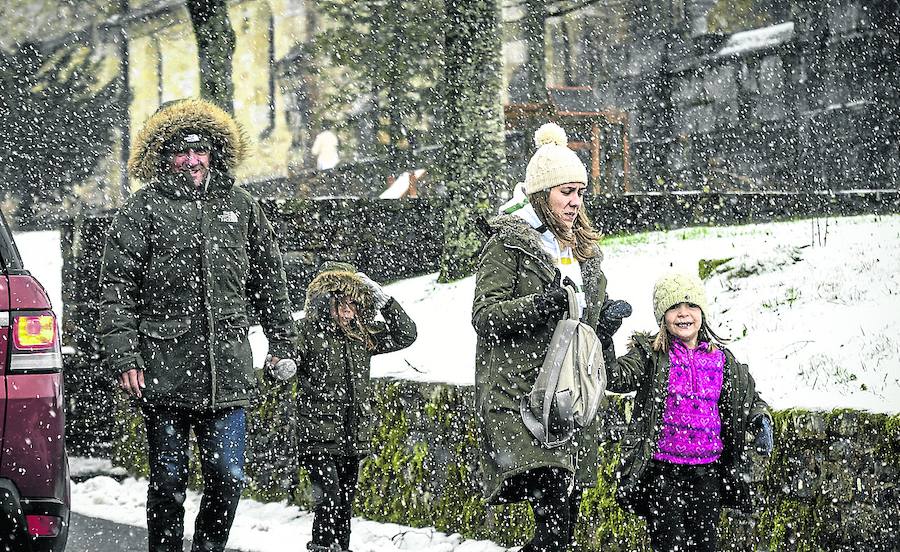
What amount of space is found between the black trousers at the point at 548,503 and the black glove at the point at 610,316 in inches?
21.9

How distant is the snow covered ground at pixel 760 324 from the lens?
6250 mm

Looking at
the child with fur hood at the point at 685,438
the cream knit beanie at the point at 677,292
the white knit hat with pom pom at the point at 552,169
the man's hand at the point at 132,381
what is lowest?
the child with fur hood at the point at 685,438

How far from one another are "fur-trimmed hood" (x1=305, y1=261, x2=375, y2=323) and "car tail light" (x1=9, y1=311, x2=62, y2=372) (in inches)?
72.9

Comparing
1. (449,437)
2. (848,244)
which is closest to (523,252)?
(449,437)

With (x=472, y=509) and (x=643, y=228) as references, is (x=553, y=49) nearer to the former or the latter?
(x=643, y=228)

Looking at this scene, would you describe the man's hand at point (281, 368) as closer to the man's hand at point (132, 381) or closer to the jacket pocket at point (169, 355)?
the jacket pocket at point (169, 355)

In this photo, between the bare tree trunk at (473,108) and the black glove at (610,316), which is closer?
the black glove at (610,316)

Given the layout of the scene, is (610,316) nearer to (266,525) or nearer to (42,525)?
(42,525)

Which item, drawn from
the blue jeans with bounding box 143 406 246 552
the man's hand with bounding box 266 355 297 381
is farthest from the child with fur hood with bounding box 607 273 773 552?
the blue jeans with bounding box 143 406 246 552

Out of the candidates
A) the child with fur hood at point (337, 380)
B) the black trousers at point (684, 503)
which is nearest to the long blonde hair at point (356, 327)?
the child with fur hood at point (337, 380)

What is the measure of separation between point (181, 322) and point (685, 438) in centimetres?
210

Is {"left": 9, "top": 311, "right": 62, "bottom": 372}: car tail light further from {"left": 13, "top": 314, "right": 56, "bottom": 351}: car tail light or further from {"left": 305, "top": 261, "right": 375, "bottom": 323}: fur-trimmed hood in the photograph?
{"left": 305, "top": 261, "right": 375, "bottom": 323}: fur-trimmed hood

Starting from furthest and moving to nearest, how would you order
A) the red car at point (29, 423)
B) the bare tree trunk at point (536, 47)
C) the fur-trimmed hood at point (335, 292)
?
the bare tree trunk at point (536, 47), the fur-trimmed hood at point (335, 292), the red car at point (29, 423)

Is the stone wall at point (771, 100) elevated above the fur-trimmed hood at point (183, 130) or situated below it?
above
